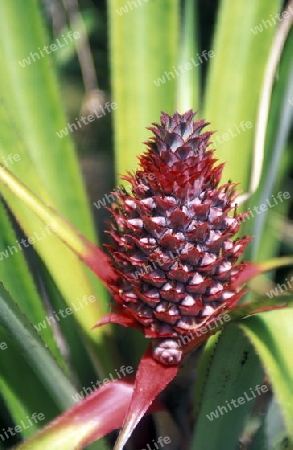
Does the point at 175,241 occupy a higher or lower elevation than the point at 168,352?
higher

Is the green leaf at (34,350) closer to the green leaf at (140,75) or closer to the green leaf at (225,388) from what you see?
the green leaf at (225,388)

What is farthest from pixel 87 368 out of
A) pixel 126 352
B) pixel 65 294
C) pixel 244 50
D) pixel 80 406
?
pixel 244 50

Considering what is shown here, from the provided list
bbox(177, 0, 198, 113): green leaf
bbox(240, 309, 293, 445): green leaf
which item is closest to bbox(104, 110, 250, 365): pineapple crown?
bbox(240, 309, 293, 445): green leaf

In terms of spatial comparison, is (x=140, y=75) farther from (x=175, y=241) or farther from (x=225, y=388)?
(x=225, y=388)

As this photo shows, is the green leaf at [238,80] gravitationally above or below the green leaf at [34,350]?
above

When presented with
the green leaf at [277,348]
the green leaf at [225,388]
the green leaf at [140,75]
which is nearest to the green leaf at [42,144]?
the green leaf at [140,75]

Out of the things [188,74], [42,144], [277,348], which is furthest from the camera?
[188,74]

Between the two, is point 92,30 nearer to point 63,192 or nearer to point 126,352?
point 63,192

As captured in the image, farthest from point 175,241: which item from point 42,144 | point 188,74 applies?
point 188,74

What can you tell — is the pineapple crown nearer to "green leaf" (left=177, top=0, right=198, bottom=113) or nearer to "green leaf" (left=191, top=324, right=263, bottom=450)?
"green leaf" (left=191, top=324, right=263, bottom=450)

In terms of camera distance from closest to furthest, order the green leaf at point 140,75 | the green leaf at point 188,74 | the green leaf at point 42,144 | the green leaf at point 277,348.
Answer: the green leaf at point 277,348 → the green leaf at point 42,144 → the green leaf at point 140,75 → the green leaf at point 188,74
